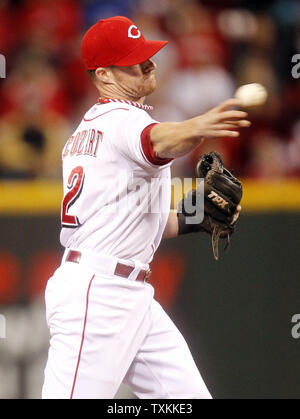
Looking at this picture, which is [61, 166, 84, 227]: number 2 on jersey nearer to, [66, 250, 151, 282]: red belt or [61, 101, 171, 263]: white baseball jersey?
[61, 101, 171, 263]: white baseball jersey

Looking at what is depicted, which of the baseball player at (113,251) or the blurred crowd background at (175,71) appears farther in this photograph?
the blurred crowd background at (175,71)

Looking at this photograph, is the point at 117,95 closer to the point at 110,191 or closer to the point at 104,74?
the point at 104,74

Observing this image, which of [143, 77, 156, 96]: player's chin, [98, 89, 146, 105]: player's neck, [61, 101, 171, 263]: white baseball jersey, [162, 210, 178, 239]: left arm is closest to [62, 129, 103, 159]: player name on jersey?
[61, 101, 171, 263]: white baseball jersey

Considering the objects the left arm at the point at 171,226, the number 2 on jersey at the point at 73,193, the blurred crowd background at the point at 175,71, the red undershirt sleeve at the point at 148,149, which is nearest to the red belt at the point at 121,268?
the number 2 on jersey at the point at 73,193

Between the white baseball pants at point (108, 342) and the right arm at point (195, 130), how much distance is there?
596 millimetres

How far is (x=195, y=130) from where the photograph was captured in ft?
8.60

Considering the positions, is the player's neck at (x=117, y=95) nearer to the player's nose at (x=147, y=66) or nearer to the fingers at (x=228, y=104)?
the player's nose at (x=147, y=66)

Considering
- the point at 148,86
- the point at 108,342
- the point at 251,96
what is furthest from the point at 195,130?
the point at 108,342

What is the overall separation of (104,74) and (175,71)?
2538mm

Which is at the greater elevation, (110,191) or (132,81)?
(132,81)

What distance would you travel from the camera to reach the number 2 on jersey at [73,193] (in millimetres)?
3076

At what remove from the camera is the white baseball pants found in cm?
297
